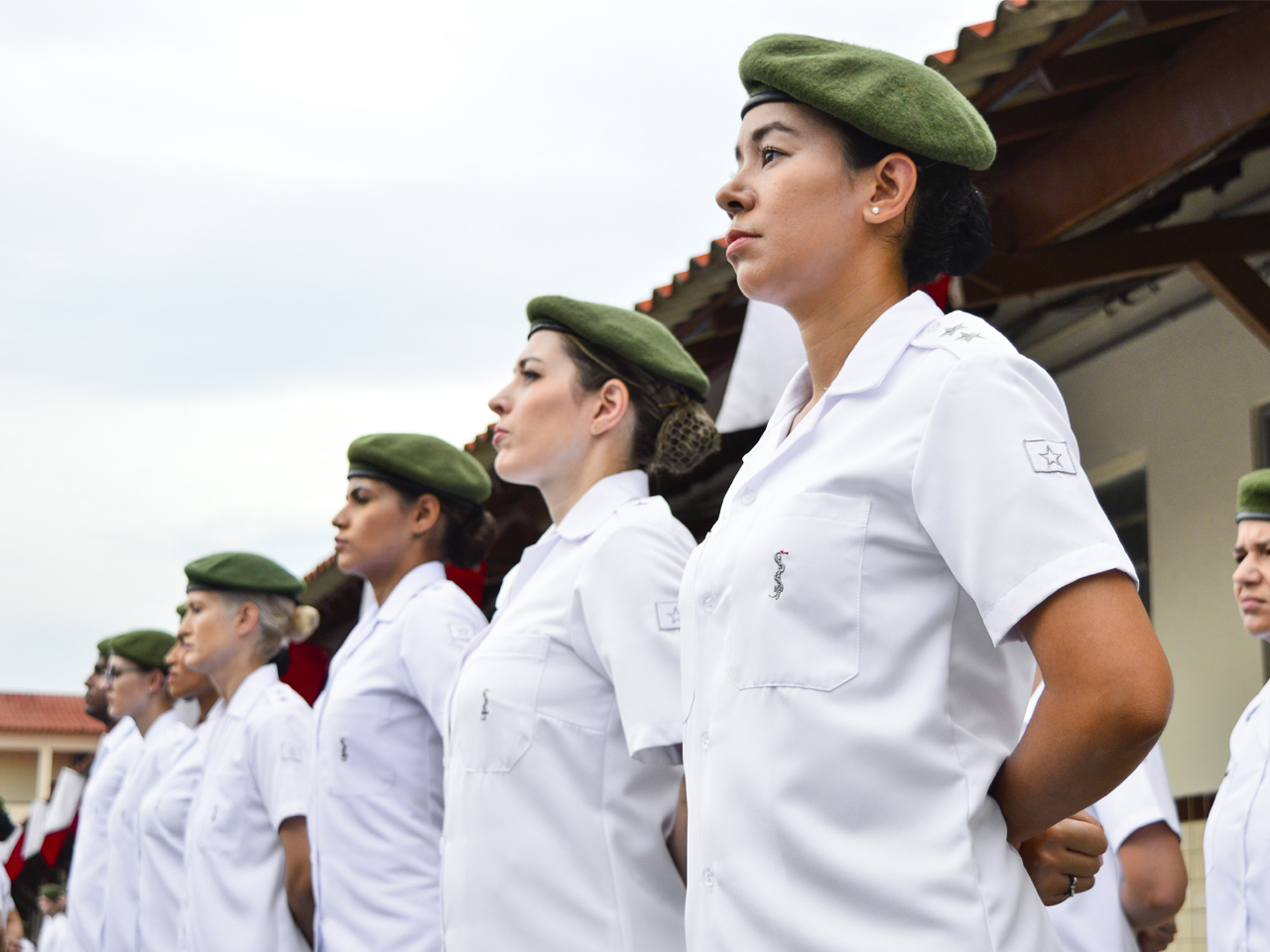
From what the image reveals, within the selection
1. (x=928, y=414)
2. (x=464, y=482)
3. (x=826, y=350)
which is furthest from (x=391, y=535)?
(x=928, y=414)

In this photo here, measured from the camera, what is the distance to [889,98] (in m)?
1.98

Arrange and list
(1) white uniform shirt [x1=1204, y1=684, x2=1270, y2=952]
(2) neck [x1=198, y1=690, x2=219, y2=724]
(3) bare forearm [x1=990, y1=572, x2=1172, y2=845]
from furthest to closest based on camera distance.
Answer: (2) neck [x1=198, y1=690, x2=219, y2=724], (1) white uniform shirt [x1=1204, y1=684, x2=1270, y2=952], (3) bare forearm [x1=990, y1=572, x2=1172, y2=845]

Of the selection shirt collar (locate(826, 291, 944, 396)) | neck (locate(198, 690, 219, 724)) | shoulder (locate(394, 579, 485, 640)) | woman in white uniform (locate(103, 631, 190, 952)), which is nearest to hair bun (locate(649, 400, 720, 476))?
shoulder (locate(394, 579, 485, 640))

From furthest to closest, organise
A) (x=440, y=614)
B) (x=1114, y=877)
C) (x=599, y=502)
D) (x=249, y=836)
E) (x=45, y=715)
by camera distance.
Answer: (x=45, y=715), (x=249, y=836), (x=440, y=614), (x=1114, y=877), (x=599, y=502)

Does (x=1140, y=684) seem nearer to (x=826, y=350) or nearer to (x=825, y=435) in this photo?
(x=825, y=435)

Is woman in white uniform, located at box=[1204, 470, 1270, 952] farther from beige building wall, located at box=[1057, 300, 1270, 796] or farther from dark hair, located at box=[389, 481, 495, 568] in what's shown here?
beige building wall, located at box=[1057, 300, 1270, 796]

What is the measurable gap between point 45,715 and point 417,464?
3244 centimetres

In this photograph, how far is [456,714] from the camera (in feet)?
10.00

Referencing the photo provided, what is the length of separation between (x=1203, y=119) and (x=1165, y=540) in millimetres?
3176

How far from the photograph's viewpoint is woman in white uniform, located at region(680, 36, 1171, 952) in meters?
1.58

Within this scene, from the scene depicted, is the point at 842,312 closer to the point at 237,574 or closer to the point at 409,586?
the point at 409,586

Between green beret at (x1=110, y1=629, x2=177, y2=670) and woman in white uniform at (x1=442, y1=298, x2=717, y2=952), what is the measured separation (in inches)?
213

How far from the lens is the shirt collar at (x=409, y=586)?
4.26 meters

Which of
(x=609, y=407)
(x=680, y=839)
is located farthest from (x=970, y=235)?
(x=609, y=407)
